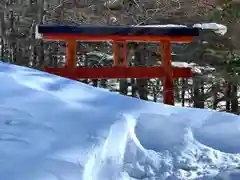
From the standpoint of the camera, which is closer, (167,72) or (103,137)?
(103,137)

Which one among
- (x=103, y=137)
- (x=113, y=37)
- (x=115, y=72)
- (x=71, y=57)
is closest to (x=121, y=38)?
(x=113, y=37)

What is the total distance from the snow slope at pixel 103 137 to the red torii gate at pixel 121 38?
7.71 feet

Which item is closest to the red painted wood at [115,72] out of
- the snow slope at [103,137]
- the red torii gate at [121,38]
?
the red torii gate at [121,38]

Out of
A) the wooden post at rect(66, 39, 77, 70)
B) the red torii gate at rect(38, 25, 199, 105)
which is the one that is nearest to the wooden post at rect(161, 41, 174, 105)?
the red torii gate at rect(38, 25, 199, 105)

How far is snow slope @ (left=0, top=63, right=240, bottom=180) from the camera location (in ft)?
5.17

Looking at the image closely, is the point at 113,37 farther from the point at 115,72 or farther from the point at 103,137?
the point at 103,137

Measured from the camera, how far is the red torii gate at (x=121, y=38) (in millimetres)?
4656

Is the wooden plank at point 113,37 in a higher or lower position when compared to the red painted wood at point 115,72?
higher

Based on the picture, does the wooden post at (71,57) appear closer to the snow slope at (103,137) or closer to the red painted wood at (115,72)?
the red painted wood at (115,72)

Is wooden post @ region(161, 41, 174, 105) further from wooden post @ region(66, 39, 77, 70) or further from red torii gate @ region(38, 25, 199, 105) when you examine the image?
wooden post @ region(66, 39, 77, 70)

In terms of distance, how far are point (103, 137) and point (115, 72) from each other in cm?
329

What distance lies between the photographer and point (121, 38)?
16.2 ft

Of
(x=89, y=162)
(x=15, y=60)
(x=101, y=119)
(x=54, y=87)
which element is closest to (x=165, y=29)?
(x=54, y=87)

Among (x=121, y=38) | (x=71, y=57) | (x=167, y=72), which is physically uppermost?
(x=121, y=38)
